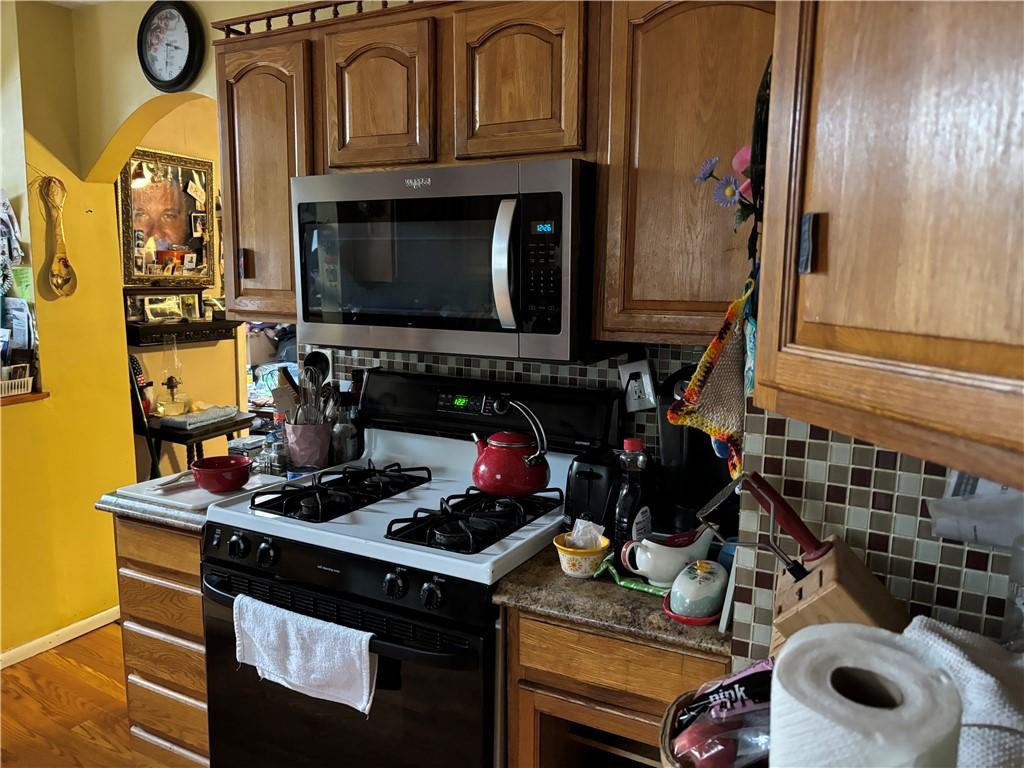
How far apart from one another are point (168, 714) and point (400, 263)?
1.47m

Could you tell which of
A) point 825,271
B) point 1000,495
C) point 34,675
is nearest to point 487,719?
point 1000,495

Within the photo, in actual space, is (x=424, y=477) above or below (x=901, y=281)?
below

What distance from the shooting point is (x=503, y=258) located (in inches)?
65.4

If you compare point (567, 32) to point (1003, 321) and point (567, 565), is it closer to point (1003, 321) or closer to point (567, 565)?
point (567, 565)

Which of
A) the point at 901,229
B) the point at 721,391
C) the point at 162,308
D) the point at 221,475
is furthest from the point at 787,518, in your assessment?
the point at 162,308

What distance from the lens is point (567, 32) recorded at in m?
1.62

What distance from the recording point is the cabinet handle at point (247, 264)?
215cm

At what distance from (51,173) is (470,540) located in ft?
7.59

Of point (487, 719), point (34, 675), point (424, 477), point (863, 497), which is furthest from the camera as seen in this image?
point (34, 675)

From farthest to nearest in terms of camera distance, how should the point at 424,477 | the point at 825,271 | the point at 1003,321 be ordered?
the point at 424,477
the point at 825,271
the point at 1003,321

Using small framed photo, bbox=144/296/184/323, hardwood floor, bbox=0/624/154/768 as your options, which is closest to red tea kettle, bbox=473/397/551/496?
hardwood floor, bbox=0/624/154/768

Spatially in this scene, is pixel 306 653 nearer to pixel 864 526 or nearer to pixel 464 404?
pixel 464 404

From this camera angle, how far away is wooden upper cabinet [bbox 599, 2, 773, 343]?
149 centimetres

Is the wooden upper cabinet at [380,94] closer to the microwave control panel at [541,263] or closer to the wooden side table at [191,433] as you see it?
the microwave control panel at [541,263]
